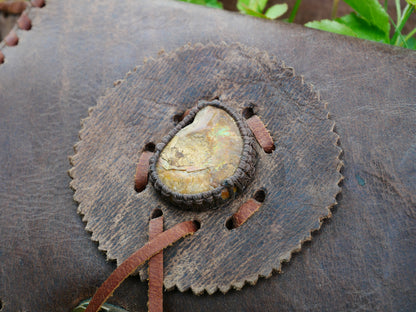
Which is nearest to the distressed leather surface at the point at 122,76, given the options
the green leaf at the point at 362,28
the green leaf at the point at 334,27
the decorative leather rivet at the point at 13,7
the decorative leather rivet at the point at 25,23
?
the decorative leather rivet at the point at 25,23

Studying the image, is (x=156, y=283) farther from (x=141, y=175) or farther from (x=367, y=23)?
(x=367, y=23)

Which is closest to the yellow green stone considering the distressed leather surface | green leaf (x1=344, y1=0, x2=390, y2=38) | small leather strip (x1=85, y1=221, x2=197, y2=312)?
small leather strip (x1=85, y1=221, x2=197, y2=312)

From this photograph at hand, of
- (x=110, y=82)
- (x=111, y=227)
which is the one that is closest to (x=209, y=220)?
(x=111, y=227)

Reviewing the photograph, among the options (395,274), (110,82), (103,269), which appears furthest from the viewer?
(110,82)

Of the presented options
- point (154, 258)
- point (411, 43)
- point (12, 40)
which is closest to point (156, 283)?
point (154, 258)

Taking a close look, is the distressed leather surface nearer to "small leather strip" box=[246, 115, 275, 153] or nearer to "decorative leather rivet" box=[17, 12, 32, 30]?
"decorative leather rivet" box=[17, 12, 32, 30]

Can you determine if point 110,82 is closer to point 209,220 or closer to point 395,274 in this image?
point 209,220

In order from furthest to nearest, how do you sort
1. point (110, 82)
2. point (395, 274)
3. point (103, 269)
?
1. point (110, 82)
2. point (103, 269)
3. point (395, 274)
